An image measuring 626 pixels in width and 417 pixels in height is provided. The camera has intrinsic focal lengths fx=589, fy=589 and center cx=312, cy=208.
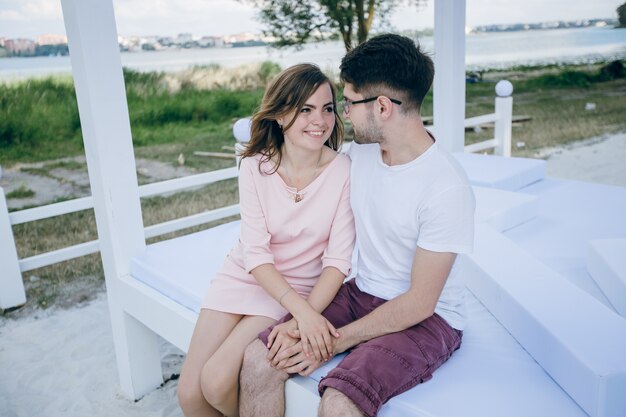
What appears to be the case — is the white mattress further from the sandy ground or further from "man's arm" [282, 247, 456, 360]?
the sandy ground

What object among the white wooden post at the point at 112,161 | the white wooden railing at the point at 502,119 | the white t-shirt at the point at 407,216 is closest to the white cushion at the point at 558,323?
the white t-shirt at the point at 407,216

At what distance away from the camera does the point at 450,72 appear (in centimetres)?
374

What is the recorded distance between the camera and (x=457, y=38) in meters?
3.66

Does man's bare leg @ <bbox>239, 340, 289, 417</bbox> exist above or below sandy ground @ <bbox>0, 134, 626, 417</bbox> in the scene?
above

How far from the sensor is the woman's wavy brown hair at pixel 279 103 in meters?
1.53

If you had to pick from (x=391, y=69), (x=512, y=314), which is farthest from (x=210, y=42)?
(x=512, y=314)

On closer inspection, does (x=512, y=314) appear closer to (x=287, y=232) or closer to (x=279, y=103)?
(x=287, y=232)

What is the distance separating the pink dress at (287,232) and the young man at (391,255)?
0.24 ft

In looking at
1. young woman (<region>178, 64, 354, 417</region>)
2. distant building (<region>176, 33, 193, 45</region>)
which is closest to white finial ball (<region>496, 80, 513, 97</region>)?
young woman (<region>178, 64, 354, 417</region>)

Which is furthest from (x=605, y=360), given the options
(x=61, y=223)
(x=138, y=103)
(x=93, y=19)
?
(x=138, y=103)

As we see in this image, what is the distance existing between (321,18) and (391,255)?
584 cm

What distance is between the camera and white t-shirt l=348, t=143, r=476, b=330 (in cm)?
125

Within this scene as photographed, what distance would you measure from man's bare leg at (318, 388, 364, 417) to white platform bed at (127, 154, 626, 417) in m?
0.11

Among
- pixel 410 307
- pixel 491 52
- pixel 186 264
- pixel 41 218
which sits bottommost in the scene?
pixel 41 218
